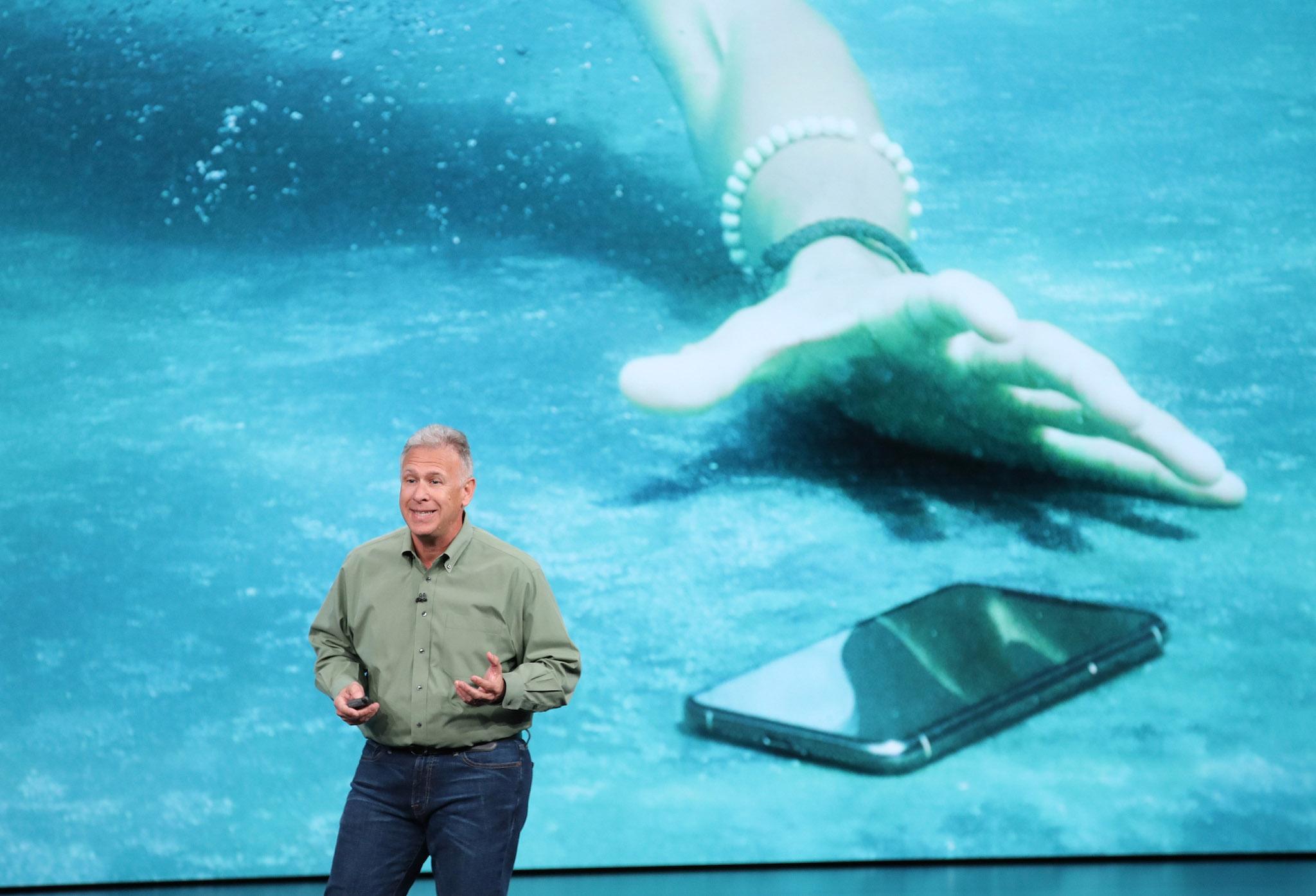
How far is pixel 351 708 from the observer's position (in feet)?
1.89

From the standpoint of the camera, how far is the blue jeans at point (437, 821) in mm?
594

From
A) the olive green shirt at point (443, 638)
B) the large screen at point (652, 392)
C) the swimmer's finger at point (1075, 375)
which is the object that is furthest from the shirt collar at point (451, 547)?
the swimmer's finger at point (1075, 375)

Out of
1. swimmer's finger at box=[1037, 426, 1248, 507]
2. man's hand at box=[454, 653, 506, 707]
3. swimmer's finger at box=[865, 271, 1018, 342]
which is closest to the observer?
man's hand at box=[454, 653, 506, 707]

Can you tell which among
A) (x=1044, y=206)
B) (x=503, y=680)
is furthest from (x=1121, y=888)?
(x=503, y=680)

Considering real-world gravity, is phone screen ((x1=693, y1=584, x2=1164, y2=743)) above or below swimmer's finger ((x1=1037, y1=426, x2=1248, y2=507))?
below

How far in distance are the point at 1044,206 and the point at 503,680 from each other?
3.38ft

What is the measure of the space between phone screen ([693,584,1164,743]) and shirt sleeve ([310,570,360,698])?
708 mm

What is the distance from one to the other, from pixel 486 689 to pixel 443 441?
119mm

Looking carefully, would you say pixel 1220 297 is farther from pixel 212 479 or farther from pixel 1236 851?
pixel 212 479

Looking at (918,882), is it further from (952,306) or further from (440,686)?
(440,686)

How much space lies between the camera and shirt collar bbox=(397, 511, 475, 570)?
61 cm

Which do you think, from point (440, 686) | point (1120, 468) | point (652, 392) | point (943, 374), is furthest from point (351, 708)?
point (1120, 468)

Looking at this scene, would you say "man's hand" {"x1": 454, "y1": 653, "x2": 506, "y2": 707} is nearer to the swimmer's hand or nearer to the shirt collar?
the shirt collar

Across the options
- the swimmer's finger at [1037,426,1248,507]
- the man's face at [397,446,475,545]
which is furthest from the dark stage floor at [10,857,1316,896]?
the man's face at [397,446,475,545]
